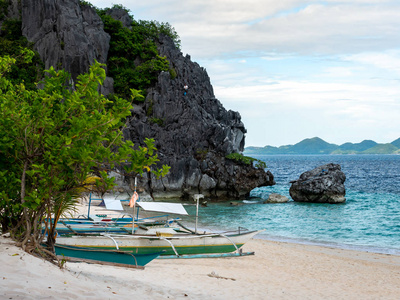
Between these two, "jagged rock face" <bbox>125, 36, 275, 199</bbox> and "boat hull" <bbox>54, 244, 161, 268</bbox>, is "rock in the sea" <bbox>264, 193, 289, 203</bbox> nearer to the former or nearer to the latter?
"jagged rock face" <bbox>125, 36, 275, 199</bbox>

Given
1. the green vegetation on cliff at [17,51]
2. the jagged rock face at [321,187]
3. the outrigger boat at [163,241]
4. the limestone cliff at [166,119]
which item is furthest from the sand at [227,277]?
the green vegetation on cliff at [17,51]

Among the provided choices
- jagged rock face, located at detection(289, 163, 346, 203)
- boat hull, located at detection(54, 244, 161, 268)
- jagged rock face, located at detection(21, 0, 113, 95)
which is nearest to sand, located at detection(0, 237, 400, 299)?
Answer: boat hull, located at detection(54, 244, 161, 268)

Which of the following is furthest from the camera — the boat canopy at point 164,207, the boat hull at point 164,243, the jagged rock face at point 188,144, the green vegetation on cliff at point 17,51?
the jagged rock face at point 188,144

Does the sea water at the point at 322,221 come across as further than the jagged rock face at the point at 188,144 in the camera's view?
No

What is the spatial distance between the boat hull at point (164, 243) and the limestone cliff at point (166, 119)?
3214 cm

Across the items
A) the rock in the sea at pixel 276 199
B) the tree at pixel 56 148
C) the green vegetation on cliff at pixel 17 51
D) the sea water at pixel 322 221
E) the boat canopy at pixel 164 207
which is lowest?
the sea water at pixel 322 221

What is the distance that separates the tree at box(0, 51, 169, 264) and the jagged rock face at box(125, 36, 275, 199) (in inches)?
1749

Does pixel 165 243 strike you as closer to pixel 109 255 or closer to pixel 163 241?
pixel 163 241

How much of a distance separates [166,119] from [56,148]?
5272 cm

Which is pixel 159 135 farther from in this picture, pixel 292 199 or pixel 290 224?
pixel 290 224

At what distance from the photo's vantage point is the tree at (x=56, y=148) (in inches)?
368

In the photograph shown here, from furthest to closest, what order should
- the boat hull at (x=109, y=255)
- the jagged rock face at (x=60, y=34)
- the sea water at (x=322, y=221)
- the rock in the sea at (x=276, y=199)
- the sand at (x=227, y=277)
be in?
1. the rock in the sea at (x=276, y=199)
2. the jagged rock face at (x=60, y=34)
3. the sea water at (x=322, y=221)
4. the boat hull at (x=109, y=255)
5. the sand at (x=227, y=277)

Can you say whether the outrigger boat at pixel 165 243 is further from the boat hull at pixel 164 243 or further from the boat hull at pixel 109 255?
the boat hull at pixel 109 255

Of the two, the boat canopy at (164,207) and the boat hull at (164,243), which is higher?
the boat canopy at (164,207)
